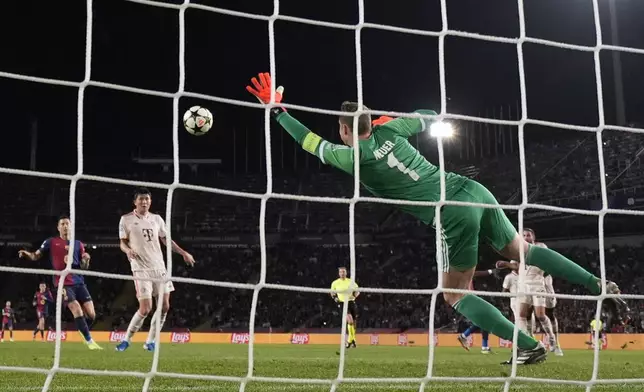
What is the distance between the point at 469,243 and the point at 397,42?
2107 cm

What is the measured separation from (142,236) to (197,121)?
84.7 inches

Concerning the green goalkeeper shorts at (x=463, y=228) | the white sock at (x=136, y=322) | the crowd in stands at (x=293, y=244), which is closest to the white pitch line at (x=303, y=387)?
the green goalkeeper shorts at (x=463, y=228)

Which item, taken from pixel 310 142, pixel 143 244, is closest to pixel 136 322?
pixel 143 244

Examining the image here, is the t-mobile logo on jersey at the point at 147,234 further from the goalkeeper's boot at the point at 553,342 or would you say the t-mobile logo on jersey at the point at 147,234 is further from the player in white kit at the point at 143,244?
the goalkeeper's boot at the point at 553,342

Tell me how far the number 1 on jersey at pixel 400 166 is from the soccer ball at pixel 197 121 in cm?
224

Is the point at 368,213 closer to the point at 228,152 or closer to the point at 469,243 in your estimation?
the point at 228,152

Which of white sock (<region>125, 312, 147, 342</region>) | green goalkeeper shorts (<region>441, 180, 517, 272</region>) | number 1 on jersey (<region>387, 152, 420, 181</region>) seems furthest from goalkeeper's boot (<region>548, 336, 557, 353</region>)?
number 1 on jersey (<region>387, 152, 420, 181</region>)

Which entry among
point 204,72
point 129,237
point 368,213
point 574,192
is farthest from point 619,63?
point 129,237

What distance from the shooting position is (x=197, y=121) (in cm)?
645

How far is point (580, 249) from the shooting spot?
2544cm

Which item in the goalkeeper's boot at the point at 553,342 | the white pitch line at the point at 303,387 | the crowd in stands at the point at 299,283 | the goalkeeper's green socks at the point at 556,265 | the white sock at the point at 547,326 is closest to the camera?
the white pitch line at the point at 303,387

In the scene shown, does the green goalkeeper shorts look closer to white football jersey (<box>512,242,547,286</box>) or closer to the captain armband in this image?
the captain armband

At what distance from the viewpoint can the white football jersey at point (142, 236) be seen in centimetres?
800

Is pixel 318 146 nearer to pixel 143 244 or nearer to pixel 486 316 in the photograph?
pixel 486 316
